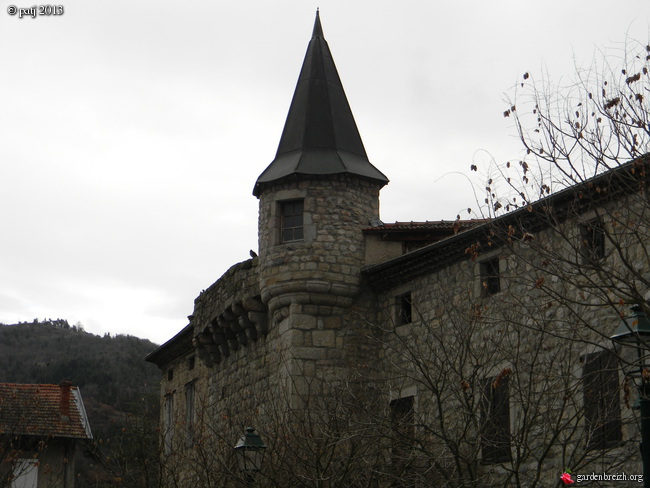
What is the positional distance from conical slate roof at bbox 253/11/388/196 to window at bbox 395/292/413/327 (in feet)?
8.36

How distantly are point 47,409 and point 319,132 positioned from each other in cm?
1733

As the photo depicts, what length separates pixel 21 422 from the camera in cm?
2961

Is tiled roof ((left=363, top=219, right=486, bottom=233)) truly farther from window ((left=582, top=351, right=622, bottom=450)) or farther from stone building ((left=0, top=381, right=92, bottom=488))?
stone building ((left=0, top=381, right=92, bottom=488))

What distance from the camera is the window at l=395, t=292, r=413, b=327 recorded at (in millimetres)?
20359

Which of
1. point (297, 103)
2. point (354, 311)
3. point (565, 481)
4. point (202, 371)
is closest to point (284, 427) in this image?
point (354, 311)

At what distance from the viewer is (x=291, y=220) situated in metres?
21.3

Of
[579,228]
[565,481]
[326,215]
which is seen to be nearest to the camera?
[565,481]

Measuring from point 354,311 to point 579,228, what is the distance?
18.5 feet

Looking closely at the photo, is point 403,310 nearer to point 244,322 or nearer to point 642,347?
point 244,322

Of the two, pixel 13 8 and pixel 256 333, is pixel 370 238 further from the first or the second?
pixel 13 8

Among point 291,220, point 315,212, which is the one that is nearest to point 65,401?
point 291,220

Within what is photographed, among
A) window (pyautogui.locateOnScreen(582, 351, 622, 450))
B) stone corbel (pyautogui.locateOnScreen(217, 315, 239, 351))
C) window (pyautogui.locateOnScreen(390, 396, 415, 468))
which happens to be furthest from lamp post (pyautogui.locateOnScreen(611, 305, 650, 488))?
stone corbel (pyautogui.locateOnScreen(217, 315, 239, 351))

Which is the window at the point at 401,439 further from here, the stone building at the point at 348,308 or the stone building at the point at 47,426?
the stone building at the point at 47,426

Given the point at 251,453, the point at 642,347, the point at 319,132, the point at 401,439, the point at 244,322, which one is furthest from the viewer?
the point at 244,322
